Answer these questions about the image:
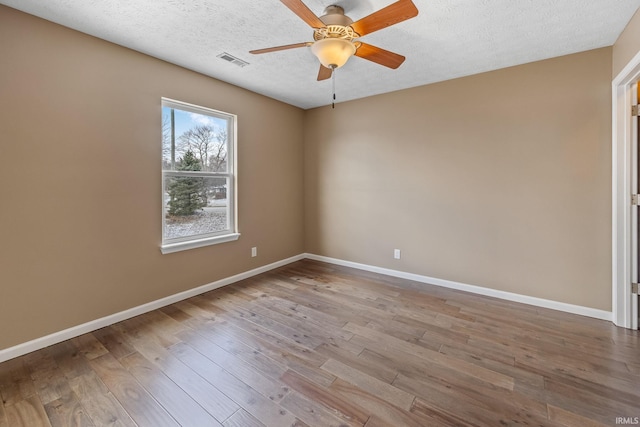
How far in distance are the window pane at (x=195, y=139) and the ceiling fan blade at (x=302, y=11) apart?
202cm

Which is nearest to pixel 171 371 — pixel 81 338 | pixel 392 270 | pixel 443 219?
pixel 81 338

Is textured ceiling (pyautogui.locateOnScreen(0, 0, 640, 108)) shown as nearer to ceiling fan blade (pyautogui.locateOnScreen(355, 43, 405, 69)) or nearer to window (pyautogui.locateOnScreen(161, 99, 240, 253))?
ceiling fan blade (pyautogui.locateOnScreen(355, 43, 405, 69))

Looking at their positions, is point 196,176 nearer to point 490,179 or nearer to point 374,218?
point 374,218

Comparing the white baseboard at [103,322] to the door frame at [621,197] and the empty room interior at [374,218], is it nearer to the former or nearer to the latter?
the empty room interior at [374,218]

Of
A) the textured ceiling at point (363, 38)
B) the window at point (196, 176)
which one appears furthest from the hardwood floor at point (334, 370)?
the textured ceiling at point (363, 38)

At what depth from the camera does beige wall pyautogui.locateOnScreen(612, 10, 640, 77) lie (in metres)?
2.01

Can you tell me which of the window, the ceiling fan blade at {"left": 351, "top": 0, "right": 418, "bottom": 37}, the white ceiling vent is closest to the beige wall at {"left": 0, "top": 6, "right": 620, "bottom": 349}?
the window

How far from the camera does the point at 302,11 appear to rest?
1631 mm

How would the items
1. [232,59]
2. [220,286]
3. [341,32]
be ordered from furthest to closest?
[220,286], [232,59], [341,32]

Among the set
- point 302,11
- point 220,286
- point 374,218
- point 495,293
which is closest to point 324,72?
point 302,11

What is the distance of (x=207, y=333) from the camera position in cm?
238

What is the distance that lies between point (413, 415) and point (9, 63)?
3.62 meters

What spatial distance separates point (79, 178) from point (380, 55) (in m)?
2.71

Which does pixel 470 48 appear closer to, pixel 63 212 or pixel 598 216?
pixel 598 216
